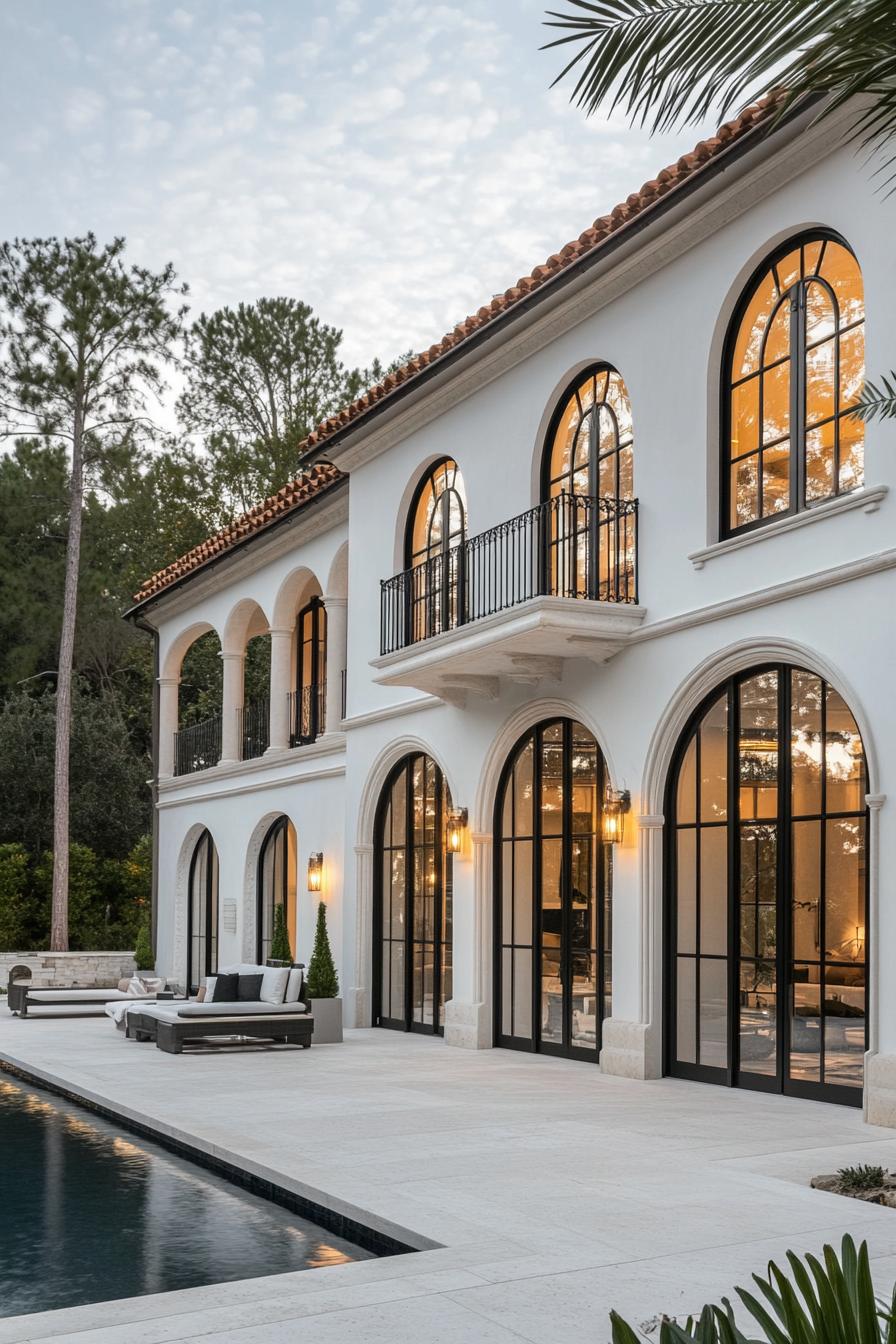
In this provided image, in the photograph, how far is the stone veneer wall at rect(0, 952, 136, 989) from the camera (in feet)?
92.4

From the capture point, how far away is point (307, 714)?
24.2m

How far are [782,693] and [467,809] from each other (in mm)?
5418

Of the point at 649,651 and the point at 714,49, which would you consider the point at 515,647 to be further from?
the point at 714,49

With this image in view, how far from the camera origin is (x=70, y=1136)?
35.3 ft

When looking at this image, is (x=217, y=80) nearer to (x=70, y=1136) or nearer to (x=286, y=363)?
(x=70, y=1136)

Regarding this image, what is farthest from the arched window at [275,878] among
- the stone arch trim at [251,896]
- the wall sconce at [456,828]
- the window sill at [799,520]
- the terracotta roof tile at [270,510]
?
the window sill at [799,520]

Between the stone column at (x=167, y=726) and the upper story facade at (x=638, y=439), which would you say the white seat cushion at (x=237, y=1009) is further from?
the stone column at (x=167, y=726)

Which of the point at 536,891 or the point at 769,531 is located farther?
the point at 536,891

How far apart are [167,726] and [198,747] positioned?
127 centimetres

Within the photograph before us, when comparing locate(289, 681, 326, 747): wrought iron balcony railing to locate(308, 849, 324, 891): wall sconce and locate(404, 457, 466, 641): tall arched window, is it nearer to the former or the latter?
locate(308, 849, 324, 891): wall sconce

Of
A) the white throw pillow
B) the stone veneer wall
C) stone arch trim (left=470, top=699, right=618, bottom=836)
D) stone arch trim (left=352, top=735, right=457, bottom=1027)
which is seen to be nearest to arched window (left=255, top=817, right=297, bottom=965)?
stone arch trim (left=352, top=735, right=457, bottom=1027)

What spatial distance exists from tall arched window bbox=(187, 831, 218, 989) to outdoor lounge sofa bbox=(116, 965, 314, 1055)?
962 centimetres

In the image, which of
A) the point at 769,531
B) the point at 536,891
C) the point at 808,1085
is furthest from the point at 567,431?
the point at 808,1085

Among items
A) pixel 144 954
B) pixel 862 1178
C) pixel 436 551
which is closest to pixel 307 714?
pixel 144 954
